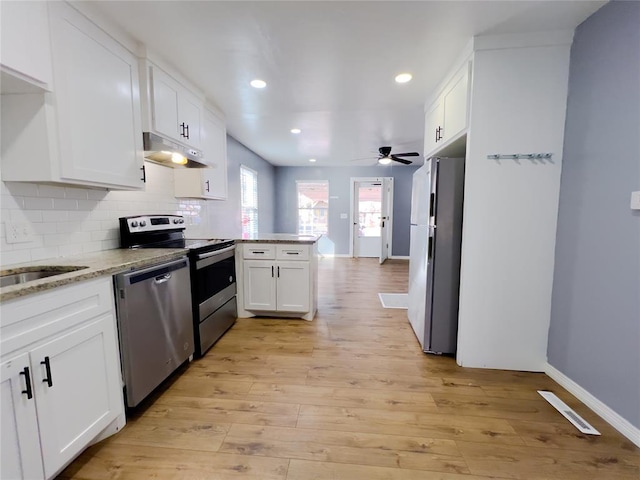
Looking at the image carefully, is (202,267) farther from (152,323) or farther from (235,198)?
(235,198)

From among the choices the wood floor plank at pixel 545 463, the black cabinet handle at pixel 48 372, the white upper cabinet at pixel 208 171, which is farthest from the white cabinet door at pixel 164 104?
the wood floor plank at pixel 545 463

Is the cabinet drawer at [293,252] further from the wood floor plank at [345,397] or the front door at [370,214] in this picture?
the front door at [370,214]

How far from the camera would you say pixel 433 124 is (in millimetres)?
2752

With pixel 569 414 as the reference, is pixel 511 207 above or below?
above

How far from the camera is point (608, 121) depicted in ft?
5.32

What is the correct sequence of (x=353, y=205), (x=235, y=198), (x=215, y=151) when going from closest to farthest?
(x=215, y=151) → (x=235, y=198) → (x=353, y=205)

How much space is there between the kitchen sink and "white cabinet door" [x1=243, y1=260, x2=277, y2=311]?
5.45 ft

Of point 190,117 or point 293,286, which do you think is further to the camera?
point 293,286

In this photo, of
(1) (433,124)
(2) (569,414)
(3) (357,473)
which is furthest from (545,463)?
(1) (433,124)

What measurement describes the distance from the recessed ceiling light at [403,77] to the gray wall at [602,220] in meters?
1.10

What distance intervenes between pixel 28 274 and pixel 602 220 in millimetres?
3265

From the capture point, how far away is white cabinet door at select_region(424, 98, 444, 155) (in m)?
2.58

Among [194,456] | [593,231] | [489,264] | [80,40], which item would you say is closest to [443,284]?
[489,264]

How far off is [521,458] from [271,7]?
279 centimetres
